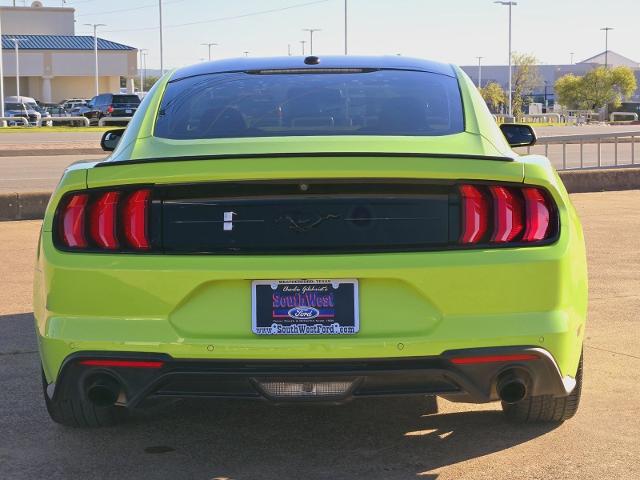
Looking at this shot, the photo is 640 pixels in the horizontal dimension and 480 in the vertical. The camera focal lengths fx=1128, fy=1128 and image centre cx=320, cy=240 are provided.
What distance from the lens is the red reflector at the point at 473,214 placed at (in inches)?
157

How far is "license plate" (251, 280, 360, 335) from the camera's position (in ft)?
12.8

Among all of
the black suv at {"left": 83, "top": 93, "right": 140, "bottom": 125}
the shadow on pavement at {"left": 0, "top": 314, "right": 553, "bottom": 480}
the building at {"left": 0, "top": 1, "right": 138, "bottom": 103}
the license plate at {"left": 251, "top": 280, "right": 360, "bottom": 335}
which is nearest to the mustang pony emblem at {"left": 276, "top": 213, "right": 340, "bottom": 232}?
the license plate at {"left": 251, "top": 280, "right": 360, "bottom": 335}

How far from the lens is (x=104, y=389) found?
13.4 ft

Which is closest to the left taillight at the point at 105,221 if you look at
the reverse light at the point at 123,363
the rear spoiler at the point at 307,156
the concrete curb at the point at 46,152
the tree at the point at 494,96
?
the rear spoiler at the point at 307,156

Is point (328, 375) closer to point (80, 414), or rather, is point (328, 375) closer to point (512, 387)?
point (512, 387)

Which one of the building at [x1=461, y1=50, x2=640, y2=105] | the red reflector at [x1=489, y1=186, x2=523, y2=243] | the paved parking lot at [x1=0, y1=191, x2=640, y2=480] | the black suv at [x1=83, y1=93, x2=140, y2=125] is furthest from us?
the building at [x1=461, y1=50, x2=640, y2=105]

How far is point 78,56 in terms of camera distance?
4139 inches

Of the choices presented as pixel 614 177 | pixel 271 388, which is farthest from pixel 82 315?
pixel 614 177

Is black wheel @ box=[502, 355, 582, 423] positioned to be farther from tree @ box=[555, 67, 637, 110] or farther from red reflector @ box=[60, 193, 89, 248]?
tree @ box=[555, 67, 637, 110]

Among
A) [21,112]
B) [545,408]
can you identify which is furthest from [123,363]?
[21,112]

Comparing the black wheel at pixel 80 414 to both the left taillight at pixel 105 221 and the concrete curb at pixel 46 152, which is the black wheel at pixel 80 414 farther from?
the concrete curb at pixel 46 152

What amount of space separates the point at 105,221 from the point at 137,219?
0.13 metres

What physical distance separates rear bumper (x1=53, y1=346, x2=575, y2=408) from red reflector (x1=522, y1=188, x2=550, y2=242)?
1.36 ft

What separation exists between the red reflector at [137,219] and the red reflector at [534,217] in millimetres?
1358
